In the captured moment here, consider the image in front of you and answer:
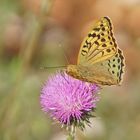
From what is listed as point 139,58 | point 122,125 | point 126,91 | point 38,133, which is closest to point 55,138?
point 38,133

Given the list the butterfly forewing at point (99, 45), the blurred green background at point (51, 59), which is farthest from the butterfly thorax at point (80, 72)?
the blurred green background at point (51, 59)

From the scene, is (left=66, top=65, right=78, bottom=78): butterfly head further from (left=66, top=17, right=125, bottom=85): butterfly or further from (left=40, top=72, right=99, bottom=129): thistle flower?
(left=40, top=72, right=99, bottom=129): thistle flower

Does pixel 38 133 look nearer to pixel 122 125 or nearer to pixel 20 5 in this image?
pixel 122 125

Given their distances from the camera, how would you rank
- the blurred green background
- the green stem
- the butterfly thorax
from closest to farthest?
the butterfly thorax → the green stem → the blurred green background

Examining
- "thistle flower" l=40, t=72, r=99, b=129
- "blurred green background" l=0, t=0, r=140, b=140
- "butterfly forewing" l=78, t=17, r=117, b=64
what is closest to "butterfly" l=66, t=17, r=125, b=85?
"butterfly forewing" l=78, t=17, r=117, b=64

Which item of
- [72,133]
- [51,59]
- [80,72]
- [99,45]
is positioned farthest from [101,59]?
[51,59]

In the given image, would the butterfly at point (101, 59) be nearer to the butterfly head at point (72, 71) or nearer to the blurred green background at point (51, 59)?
the butterfly head at point (72, 71)

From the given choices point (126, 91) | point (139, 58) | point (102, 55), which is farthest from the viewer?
point (139, 58)

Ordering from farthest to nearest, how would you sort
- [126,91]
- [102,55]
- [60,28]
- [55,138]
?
[60,28], [126,91], [55,138], [102,55]
